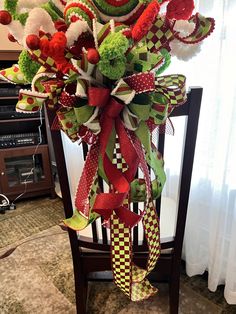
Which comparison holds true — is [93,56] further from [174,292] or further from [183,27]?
[174,292]

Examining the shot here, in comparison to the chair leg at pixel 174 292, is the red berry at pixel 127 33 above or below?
above

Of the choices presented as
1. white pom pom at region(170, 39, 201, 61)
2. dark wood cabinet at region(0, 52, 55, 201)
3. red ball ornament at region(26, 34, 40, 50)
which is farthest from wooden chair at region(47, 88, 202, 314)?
dark wood cabinet at region(0, 52, 55, 201)

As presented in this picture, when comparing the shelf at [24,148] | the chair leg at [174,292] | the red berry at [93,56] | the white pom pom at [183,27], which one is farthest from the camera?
the shelf at [24,148]

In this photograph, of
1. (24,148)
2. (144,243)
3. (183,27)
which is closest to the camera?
(183,27)

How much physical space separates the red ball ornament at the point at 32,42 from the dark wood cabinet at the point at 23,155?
1440 millimetres

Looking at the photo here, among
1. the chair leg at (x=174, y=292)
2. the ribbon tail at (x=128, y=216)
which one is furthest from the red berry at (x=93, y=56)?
the chair leg at (x=174, y=292)

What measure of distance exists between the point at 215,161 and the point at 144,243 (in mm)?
444

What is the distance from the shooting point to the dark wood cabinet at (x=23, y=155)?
1.79 m

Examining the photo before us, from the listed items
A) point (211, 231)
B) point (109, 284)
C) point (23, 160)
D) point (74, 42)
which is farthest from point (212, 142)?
point (23, 160)

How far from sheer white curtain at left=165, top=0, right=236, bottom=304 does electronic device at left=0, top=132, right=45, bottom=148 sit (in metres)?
1.16

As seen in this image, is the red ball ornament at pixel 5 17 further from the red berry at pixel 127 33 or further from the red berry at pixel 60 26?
the red berry at pixel 127 33

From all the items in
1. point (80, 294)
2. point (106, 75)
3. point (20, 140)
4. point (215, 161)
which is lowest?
point (80, 294)

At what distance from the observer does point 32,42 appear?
1.38 feet

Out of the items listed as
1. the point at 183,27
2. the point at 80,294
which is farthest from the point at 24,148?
the point at 183,27
